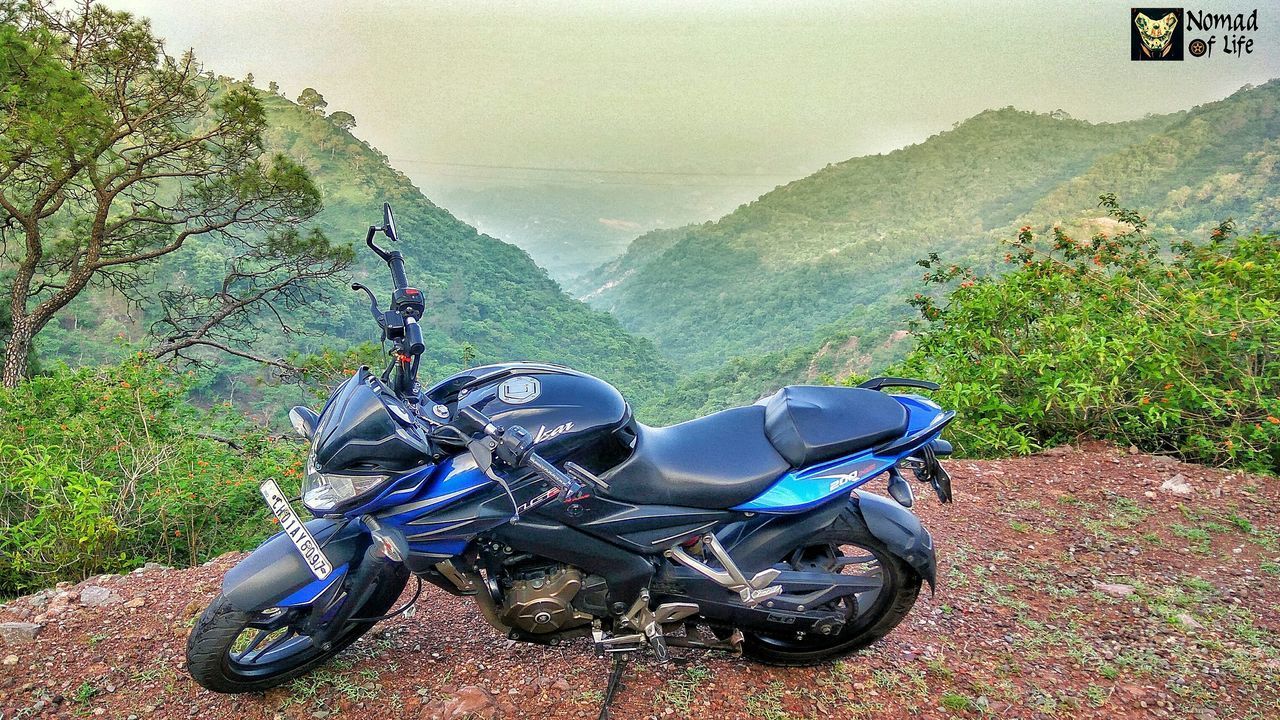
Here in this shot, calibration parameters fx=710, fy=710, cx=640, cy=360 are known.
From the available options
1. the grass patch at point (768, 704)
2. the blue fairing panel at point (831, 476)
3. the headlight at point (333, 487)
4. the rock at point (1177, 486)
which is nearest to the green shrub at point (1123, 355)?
the rock at point (1177, 486)

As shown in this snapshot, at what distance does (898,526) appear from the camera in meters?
2.49

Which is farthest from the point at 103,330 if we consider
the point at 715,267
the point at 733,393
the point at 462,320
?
the point at 715,267

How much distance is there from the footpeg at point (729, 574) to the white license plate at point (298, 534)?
42.0 inches

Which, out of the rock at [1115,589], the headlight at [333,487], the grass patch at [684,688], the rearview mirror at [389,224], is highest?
the rearview mirror at [389,224]

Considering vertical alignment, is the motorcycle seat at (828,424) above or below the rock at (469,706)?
above

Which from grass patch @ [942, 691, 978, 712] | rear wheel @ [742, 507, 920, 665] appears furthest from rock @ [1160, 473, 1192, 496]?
rear wheel @ [742, 507, 920, 665]

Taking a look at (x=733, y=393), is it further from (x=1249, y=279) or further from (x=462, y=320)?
(x=1249, y=279)

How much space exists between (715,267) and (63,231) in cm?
4336

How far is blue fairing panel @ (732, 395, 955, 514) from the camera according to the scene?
2295mm

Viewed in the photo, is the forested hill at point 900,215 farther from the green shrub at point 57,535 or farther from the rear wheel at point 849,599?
the green shrub at point 57,535

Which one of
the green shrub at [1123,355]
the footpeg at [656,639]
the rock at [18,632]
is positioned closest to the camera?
the footpeg at [656,639]

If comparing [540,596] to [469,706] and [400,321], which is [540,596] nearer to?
[469,706]

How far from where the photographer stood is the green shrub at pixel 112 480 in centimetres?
416

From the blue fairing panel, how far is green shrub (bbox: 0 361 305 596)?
395cm
